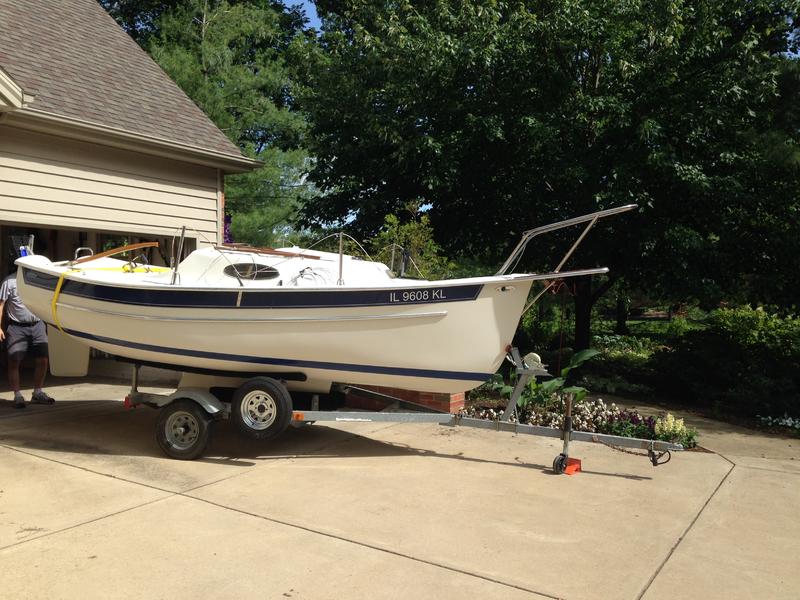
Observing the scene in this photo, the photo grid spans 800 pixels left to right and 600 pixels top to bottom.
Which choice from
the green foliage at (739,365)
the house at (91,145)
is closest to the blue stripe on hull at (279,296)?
the house at (91,145)

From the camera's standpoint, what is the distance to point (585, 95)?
978 cm

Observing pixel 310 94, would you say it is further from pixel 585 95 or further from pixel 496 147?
pixel 585 95

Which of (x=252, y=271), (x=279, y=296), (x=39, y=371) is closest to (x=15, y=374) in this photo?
(x=39, y=371)

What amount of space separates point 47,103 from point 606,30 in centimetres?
753

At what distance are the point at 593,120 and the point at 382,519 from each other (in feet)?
25.1

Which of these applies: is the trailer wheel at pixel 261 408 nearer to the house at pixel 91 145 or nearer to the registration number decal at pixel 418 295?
the registration number decal at pixel 418 295

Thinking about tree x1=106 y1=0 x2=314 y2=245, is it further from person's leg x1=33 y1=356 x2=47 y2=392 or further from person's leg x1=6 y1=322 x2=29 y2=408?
person's leg x1=6 y1=322 x2=29 y2=408

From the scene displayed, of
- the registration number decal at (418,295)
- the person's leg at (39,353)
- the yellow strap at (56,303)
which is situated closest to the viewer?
the registration number decal at (418,295)

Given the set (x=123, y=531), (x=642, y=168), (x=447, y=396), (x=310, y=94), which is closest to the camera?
(x=123, y=531)

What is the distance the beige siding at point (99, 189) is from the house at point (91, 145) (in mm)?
13

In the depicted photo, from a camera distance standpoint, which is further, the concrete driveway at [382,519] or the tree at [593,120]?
the tree at [593,120]

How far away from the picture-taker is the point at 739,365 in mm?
9586

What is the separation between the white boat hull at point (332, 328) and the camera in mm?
5520

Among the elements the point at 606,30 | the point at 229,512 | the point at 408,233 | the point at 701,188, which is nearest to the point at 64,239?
the point at 408,233
